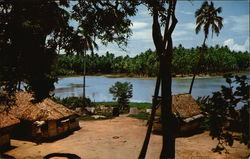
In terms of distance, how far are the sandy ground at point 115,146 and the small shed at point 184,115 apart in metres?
1.07

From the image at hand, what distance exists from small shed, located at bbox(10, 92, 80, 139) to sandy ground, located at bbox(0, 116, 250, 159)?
3.23 ft

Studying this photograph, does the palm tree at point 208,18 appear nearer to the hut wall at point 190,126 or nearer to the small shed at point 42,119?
the hut wall at point 190,126

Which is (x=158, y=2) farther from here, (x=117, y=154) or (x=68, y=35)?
(x=117, y=154)

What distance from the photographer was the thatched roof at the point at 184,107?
23438mm

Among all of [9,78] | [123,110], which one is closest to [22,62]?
[9,78]

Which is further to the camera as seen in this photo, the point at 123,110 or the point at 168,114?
the point at 123,110

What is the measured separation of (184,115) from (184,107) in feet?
5.78

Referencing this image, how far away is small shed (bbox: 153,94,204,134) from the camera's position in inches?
899

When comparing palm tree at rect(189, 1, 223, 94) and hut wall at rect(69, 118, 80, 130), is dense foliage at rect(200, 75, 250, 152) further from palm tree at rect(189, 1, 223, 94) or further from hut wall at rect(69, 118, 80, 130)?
palm tree at rect(189, 1, 223, 94)

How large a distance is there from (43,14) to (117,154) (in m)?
12.9

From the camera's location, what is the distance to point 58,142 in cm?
2122

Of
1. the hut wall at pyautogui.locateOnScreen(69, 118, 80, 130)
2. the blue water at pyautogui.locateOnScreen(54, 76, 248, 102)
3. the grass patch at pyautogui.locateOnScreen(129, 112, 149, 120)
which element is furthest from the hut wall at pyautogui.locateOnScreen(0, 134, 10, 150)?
the blue water at pyautogui.locateOnScreen(54, 76, 248, 102)

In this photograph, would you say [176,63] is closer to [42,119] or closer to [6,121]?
[42,119]

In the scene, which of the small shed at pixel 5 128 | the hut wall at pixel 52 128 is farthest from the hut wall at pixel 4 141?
the hut wall at pixel 52 128
